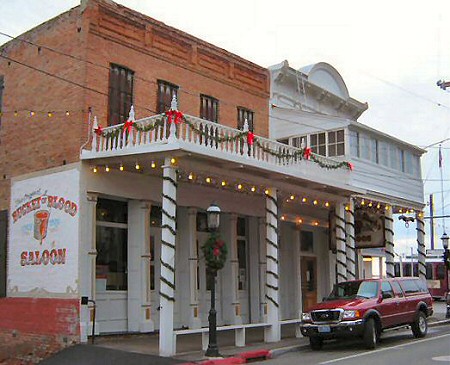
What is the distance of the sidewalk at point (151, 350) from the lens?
44.4 feet

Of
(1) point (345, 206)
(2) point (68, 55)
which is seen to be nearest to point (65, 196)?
(2) point (68, 55)

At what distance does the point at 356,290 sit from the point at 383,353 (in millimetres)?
2308

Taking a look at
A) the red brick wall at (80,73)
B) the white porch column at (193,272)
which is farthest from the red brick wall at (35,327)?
the white porch column at (193,272)

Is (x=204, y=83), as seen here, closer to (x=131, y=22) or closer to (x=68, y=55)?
(x=131, y=22)

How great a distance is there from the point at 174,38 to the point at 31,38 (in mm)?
4333

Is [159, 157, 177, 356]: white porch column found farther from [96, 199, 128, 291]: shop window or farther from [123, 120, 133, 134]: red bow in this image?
[96, 199, 128, 291]: shop window

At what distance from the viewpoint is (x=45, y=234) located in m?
16.9

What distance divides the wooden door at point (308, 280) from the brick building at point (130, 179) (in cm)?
382

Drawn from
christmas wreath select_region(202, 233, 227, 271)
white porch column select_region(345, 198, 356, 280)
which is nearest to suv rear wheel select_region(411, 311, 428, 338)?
white porch column select_region(345, 198, 356, 280)

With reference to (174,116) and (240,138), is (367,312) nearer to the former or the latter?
(240,138)

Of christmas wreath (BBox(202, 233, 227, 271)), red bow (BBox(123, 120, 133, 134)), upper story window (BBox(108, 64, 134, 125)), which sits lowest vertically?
christmas wreath (BBox(202, 233, 227, 271))

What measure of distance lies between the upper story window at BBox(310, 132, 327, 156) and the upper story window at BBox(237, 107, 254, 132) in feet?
7.50

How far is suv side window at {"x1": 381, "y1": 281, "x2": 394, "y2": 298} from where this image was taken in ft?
53.4

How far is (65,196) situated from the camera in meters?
16.5
